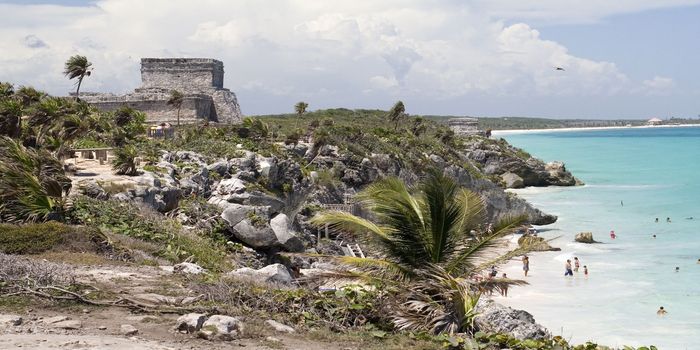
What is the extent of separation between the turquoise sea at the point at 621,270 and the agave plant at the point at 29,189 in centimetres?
1321

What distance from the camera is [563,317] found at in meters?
23.2

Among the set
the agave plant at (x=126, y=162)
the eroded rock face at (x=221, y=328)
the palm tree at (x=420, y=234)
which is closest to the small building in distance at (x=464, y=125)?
the agave plant at (x=126, y=162)

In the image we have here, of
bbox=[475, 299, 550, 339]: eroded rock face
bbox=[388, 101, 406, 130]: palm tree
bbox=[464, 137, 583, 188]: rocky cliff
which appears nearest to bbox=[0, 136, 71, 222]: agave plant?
bbox=[475, 299, 550, 339]: eroded rock face

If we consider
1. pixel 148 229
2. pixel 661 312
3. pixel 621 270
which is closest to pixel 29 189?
pixel 148 229

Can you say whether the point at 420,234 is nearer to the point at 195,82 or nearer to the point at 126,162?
the point at 126,162

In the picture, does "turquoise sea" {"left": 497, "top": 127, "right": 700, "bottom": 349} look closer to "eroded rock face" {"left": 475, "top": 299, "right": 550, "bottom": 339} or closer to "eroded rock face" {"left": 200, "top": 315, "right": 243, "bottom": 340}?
"eroded rock face" {"left": 475, "top": 299, "right": 550, "bottom": 339}

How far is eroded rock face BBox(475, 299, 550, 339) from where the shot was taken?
9180mm

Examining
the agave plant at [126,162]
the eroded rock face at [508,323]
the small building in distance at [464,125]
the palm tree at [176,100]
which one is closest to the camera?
the eroded rock face at [508,323]

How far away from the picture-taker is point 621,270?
30734 millimetres

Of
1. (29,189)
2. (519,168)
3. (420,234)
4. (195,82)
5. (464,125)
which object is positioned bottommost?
(519,168)

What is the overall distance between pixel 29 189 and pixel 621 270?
78.8ft

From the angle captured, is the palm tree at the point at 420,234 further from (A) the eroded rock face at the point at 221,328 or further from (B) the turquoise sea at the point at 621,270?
(B) the turquoise sea at the point at 621,270

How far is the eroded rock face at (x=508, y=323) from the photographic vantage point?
9180 millimetres

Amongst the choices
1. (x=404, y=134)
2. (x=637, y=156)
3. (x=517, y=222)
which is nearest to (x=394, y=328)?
(x=517, y=222)
